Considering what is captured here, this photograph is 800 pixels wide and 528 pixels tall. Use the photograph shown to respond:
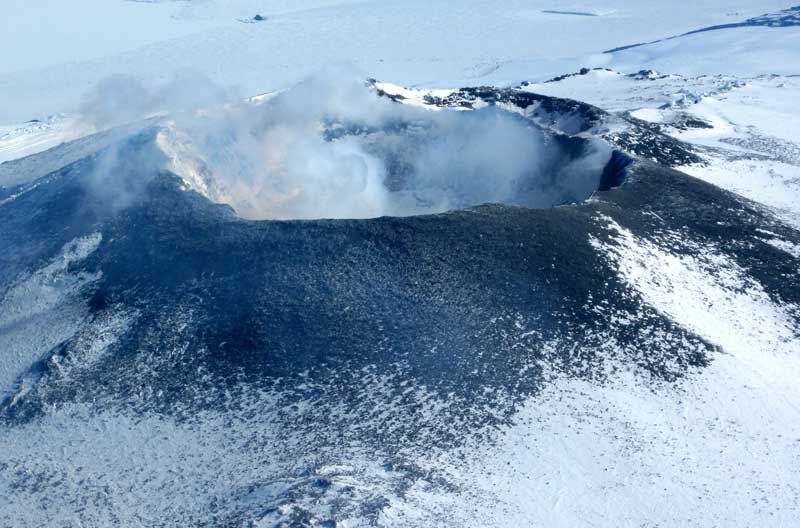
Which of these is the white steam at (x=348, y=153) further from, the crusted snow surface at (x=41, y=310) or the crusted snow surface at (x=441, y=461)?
the crusted snow surface at (x=441, y=461)

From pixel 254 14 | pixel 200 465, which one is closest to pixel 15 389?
pixel 200 465

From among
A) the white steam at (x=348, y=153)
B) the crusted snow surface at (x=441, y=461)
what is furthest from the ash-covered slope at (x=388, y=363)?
the white steam at (x=348, y=153)

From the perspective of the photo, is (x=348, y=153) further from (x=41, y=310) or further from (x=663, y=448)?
(x=663, y=448)

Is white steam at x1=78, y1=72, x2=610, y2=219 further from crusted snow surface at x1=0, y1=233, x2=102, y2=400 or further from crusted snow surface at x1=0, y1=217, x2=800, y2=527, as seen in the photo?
crusted snow surface at x1=0, y1=217, x2=800, y2=527

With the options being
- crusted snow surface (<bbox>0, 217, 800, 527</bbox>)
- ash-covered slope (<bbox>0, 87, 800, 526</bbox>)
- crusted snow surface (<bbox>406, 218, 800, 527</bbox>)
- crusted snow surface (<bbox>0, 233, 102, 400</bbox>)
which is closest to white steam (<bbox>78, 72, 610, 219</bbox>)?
ash-covered slope (<bbox>0, 87, 800, 526</bbox>)

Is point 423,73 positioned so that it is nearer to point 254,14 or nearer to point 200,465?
point 254,14

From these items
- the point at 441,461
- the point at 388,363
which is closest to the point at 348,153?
the point at 388,363
